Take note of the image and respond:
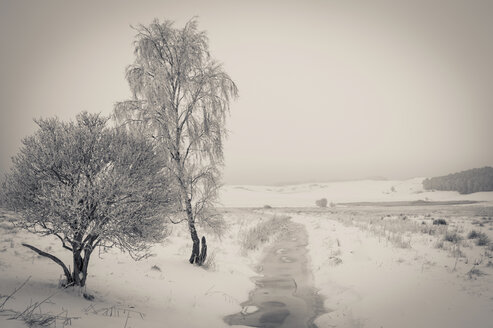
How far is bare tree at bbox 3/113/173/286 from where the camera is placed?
17.4 ft

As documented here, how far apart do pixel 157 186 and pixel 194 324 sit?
3510mm

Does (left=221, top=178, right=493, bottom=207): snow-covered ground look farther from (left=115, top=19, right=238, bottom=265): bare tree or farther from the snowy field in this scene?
(left=115, top=19, right=238, bottom=265): bare tree

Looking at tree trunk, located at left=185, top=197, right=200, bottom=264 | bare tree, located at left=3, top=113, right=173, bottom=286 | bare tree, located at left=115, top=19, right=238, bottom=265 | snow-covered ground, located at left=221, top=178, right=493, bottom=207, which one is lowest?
snow-covered ground, located at left=221, top=178, right=493, bottom=207

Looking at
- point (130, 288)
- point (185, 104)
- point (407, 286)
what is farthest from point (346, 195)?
point (130, 288)

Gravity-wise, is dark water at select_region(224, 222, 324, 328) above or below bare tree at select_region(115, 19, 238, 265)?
below

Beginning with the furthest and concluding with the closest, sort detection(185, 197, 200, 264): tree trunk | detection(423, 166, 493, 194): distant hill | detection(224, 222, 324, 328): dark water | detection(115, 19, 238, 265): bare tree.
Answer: detection(423, 166, 493, 194): distant hill
detection(185, 197, 200, 264): tree trunk
detection(115, 19, 238, 265): bare tree
detection(224, 222, 324, 328): dark water

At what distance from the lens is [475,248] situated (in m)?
11.6

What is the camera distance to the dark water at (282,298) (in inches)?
273

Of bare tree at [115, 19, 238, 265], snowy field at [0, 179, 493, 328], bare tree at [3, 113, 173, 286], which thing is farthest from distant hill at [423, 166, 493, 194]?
bare tree at [3, 113, 173, 286]

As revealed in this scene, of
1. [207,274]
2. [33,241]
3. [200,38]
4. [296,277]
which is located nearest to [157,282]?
[207,274]

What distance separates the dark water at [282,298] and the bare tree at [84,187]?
370 centimetres

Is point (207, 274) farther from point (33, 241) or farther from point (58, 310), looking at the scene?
point (33, 241)

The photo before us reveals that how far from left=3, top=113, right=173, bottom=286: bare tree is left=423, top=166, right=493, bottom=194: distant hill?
122 meters

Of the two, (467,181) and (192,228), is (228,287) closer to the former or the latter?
(192,228)
